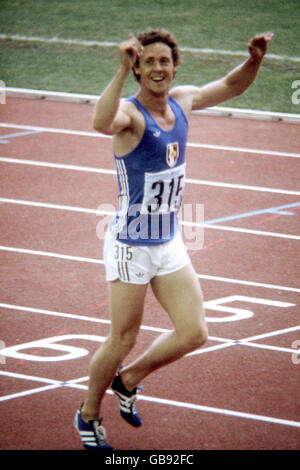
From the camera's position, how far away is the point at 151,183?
4.09 m

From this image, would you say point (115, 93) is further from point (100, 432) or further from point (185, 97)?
point (100, 432)

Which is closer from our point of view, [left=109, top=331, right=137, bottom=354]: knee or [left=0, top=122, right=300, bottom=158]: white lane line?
[left=109, top=331, right=137, bottom=354]: knee

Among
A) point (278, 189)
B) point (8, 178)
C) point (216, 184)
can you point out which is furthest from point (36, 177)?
point (278, 189)

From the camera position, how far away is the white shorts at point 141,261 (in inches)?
163

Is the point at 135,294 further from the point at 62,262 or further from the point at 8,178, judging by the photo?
the point at 8,178

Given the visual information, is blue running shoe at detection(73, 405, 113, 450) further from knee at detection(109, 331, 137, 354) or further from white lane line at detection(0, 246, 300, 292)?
white lane line at detection(0, 246, 300, 292)

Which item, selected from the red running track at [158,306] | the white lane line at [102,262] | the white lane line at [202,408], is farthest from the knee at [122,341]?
the white lane line at [102,262]

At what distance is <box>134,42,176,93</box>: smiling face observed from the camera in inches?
159

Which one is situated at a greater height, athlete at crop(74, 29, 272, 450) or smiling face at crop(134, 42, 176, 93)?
smiling face at crop(134, 42, 176, 93)

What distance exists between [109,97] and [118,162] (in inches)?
18.2

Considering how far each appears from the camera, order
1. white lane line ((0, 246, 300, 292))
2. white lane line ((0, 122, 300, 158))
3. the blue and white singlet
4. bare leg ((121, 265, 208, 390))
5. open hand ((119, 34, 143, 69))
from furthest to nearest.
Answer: white lane line ((0, 122, 300, 158))
white lane line ((0, 246, 300, 292))
bare leg ((121, 265, 208, 390))
the blue and white singlet
open hand ((119, 34, 143, 69))

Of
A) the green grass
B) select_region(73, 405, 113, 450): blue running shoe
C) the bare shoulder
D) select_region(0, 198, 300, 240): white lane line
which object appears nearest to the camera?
select_region(73, 405, 113, 450): blue running shoe

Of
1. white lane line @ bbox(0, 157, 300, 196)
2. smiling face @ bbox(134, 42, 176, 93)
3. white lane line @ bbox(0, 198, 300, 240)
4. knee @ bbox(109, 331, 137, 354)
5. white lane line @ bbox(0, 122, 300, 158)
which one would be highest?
smiling face @ bbox(134, 42, 176, 93)

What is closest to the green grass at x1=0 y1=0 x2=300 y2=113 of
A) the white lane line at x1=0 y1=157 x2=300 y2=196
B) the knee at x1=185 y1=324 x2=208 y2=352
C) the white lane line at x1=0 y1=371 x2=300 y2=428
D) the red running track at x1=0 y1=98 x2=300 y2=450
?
the red running track at x1=0 y1=98 x2=300 y2=450
